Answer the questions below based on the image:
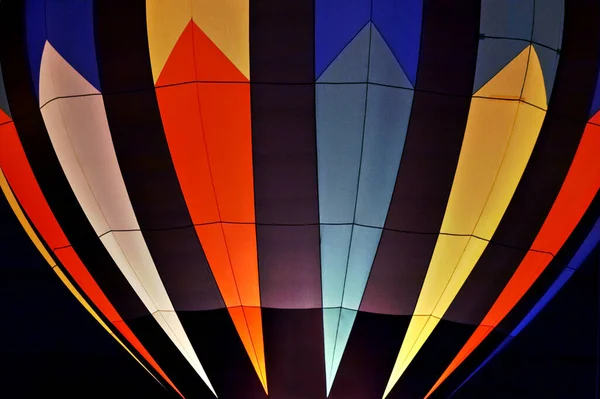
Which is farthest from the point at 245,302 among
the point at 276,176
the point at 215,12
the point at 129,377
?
the point at 129,377

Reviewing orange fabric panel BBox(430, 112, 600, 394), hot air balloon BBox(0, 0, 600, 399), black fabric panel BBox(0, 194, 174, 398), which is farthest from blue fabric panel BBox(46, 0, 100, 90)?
black fabric panel BBox(0, 194, 174, 398)

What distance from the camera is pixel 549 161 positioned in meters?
3.09

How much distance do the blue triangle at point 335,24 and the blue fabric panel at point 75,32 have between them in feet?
1.98

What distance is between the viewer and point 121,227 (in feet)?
10.2

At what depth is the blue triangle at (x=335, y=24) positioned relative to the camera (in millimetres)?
2789

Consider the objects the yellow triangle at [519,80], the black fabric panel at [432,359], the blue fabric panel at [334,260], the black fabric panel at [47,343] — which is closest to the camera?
the yellow triangle at [519,80]

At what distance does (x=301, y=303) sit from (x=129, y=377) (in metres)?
2.37

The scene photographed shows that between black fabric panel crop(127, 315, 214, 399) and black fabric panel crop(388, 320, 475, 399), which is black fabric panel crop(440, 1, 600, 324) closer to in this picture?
black fabric panel crop(388, 320, 475, 399)

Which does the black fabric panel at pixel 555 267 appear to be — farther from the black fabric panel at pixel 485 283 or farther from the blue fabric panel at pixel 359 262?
the blue fabric panel at pixel 359 262

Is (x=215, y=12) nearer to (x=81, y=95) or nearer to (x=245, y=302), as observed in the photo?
(x=81, y=95)

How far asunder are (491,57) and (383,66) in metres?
0.29

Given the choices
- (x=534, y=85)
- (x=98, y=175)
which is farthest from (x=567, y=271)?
(x=98, y=175)

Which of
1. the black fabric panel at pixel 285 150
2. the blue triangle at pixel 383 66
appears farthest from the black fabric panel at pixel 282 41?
the blue triangle at pixel 383 66

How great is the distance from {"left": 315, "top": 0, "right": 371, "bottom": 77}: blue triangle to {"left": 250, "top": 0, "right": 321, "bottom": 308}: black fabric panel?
2 cm
